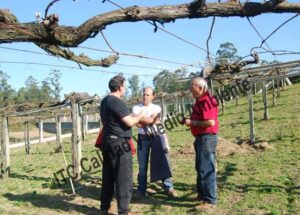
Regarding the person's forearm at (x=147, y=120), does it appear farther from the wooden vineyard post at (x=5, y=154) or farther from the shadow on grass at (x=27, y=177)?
the wooden vineyard post at (x=5, y=154)

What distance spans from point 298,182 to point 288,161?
1.71 metres

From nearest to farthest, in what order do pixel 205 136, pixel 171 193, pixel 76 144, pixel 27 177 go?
pixel 205 136, pixel 171 193, pixel 76 144, pixel 27 177

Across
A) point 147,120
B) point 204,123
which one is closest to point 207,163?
point 204,123

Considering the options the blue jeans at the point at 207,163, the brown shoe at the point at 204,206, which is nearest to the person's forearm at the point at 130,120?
the blue jeans at the point at 207,163

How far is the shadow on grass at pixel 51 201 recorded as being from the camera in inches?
248

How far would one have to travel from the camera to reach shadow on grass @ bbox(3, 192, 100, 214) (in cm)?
630

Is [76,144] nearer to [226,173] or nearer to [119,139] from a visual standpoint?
[226,173]

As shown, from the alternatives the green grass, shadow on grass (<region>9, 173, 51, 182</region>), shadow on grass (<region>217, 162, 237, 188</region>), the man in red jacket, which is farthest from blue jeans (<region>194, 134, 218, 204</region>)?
shadow on grass (<region>9, 173, 51, 182</region>)

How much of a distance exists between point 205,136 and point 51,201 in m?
2.87

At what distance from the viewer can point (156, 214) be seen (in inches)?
229

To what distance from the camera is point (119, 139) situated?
5.62 metres

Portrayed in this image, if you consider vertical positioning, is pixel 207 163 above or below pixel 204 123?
below

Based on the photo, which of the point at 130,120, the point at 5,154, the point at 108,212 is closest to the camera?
the point at 130,120

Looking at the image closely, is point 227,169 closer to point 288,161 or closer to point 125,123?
point 288,161
